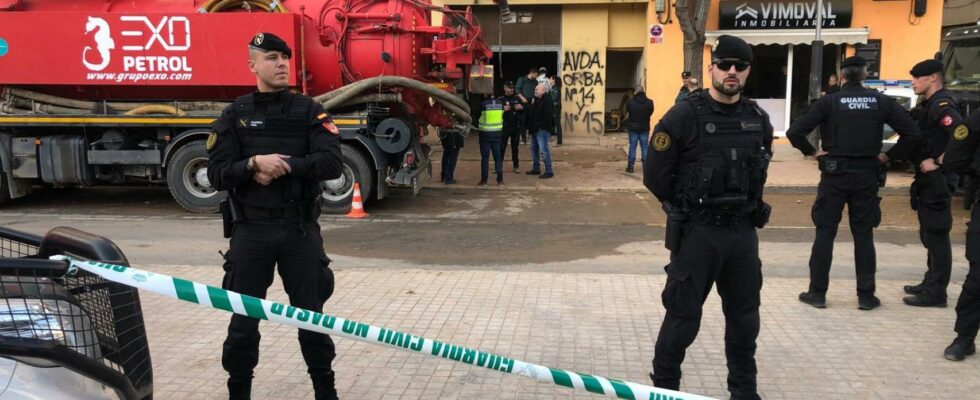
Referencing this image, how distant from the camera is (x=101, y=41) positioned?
9391mm

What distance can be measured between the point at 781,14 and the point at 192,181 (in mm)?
13471

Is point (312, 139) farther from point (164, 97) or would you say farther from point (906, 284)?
point (164, 97)

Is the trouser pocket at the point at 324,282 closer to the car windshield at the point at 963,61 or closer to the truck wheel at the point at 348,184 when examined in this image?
the truck wheel at the point at 348,184

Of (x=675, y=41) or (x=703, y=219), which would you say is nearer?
Answer: (x=703, y=219)

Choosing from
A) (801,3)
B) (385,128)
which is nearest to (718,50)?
(385,128)

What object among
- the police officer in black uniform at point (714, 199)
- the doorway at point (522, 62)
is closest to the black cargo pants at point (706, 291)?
the police officer in black uniform at point (714, 199)

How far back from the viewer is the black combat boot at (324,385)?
3482 millimetres

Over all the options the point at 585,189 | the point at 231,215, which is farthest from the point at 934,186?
the point at 585,189

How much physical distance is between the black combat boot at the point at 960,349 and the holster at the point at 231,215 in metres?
4.09

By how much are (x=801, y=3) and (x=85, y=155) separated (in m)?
15.1

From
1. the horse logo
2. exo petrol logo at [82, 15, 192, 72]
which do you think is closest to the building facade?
exo petrol logo at [82, 15, 192, 72]

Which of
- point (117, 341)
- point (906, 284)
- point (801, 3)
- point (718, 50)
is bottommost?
point (906, 284)

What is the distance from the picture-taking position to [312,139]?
3.39 meters

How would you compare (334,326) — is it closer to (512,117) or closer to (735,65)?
(735,65)
